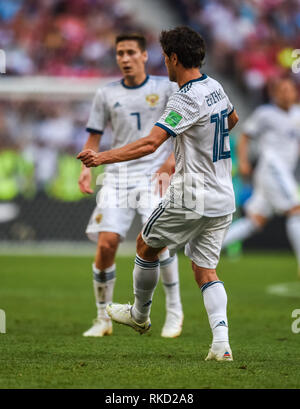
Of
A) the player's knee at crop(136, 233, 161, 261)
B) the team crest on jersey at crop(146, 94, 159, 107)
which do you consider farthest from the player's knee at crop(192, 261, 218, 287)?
the team crest on jersey at crop(146, 94, 159, 107)

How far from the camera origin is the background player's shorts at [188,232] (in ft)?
14.2

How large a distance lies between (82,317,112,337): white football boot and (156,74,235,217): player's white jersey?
5.13 ft

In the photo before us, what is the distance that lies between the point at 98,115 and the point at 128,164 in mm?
415

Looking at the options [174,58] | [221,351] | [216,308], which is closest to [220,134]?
[174,58]

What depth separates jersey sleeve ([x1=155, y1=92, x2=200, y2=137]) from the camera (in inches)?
162

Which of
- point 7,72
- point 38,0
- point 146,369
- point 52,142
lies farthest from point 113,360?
point 38,0

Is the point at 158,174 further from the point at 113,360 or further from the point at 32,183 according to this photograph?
the point at 32,183

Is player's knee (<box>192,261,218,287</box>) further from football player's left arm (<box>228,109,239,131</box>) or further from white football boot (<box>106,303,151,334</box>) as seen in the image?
football player's left arm (<box>228,109,239,131</box>)

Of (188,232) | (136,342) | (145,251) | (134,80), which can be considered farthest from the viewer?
(134,80)

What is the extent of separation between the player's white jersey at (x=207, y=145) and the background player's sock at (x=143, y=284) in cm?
50

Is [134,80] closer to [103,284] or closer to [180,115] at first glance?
[103,284]

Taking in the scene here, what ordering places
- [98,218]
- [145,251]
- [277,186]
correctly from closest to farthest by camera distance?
[145,251] → [98,218] → [277,186]

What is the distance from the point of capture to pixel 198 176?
14.2 feet

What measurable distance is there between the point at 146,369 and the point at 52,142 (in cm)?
1039
